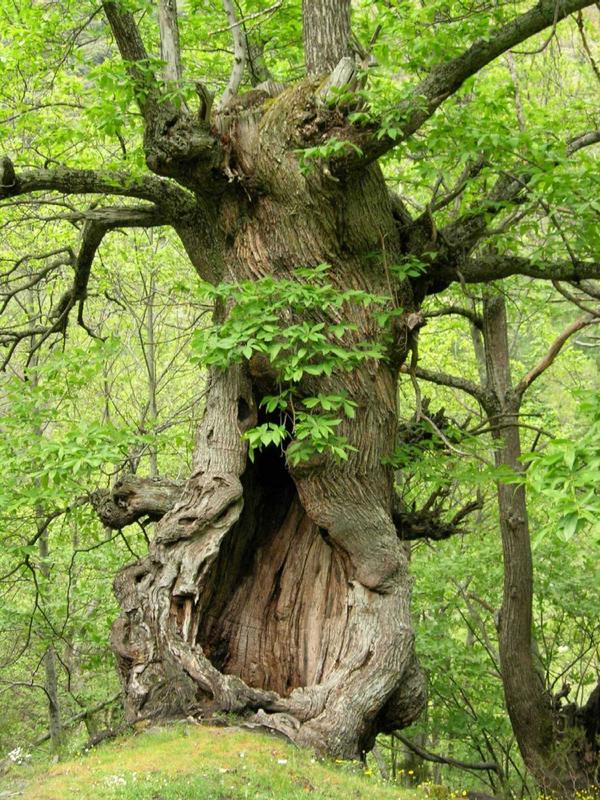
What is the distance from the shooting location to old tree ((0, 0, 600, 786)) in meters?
6.07

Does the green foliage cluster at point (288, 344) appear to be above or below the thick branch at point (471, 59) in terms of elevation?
below

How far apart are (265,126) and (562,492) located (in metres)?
4.79

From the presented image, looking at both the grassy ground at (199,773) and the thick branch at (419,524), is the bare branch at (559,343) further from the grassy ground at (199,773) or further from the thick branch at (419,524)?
the grassy ground at (199,773)

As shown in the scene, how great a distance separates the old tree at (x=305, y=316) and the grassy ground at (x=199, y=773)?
1.30 ft

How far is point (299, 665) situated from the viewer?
6.96 meters

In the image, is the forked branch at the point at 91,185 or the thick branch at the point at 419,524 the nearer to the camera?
the forked branch at the point at 91,185

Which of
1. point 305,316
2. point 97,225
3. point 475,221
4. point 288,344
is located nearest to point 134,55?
point 97,225

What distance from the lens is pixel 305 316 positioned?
6.77 m

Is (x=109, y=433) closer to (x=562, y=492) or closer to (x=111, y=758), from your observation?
(x=111, y=758)

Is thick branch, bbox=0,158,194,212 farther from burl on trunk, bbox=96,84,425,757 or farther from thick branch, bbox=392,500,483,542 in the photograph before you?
thick branch, bbox=392,500,483,542

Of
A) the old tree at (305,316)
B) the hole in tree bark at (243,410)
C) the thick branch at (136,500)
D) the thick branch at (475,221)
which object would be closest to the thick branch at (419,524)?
the old tree at (305,316)

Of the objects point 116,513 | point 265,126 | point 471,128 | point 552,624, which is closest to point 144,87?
point 265,126

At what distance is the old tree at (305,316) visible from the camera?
6066 mm

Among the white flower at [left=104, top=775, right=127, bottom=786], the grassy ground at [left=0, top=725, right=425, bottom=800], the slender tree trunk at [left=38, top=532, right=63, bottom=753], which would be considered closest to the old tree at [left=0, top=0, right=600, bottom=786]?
the grassy ground at [left=0, top=725, right=425, bottom=800]
